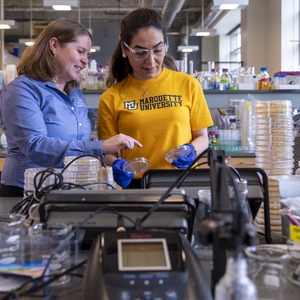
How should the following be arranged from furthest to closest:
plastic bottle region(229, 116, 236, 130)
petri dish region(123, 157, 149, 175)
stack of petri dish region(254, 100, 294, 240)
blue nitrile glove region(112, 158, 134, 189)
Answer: plastic bottle region(229, 116, 236, 130), petri dish region(123, 157, 149, 175), blue nitrile glove region(112, 158, 134, 189), stack of petri dish region(254, 100, 294, 240)

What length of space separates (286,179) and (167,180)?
0.38m

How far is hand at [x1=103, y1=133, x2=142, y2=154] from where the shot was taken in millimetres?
1564

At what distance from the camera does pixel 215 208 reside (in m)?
0.67

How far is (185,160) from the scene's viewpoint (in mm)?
1854

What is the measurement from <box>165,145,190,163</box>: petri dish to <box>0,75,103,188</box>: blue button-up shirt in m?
0.38

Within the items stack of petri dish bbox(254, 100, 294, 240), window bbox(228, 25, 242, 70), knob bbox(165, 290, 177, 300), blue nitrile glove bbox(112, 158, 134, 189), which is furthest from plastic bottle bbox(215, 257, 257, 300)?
window bbox(228, 25, 242, 70)

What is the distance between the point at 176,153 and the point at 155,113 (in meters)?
0.21

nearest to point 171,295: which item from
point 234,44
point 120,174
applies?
point 120,174

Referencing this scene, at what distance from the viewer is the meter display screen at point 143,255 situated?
2.40 feet

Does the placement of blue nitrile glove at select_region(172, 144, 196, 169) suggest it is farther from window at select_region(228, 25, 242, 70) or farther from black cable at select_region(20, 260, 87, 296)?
window at select_region(228, 25, 242, 70)

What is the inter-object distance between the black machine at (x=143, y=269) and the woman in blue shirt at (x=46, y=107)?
2.93 feet

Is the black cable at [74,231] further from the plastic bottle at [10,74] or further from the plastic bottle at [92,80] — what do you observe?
the plastic bottle at [10,74]

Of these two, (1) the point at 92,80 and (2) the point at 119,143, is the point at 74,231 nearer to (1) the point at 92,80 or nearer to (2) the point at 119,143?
(2) the point at 119,143

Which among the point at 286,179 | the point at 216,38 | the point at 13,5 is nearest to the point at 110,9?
the point at 13,5
